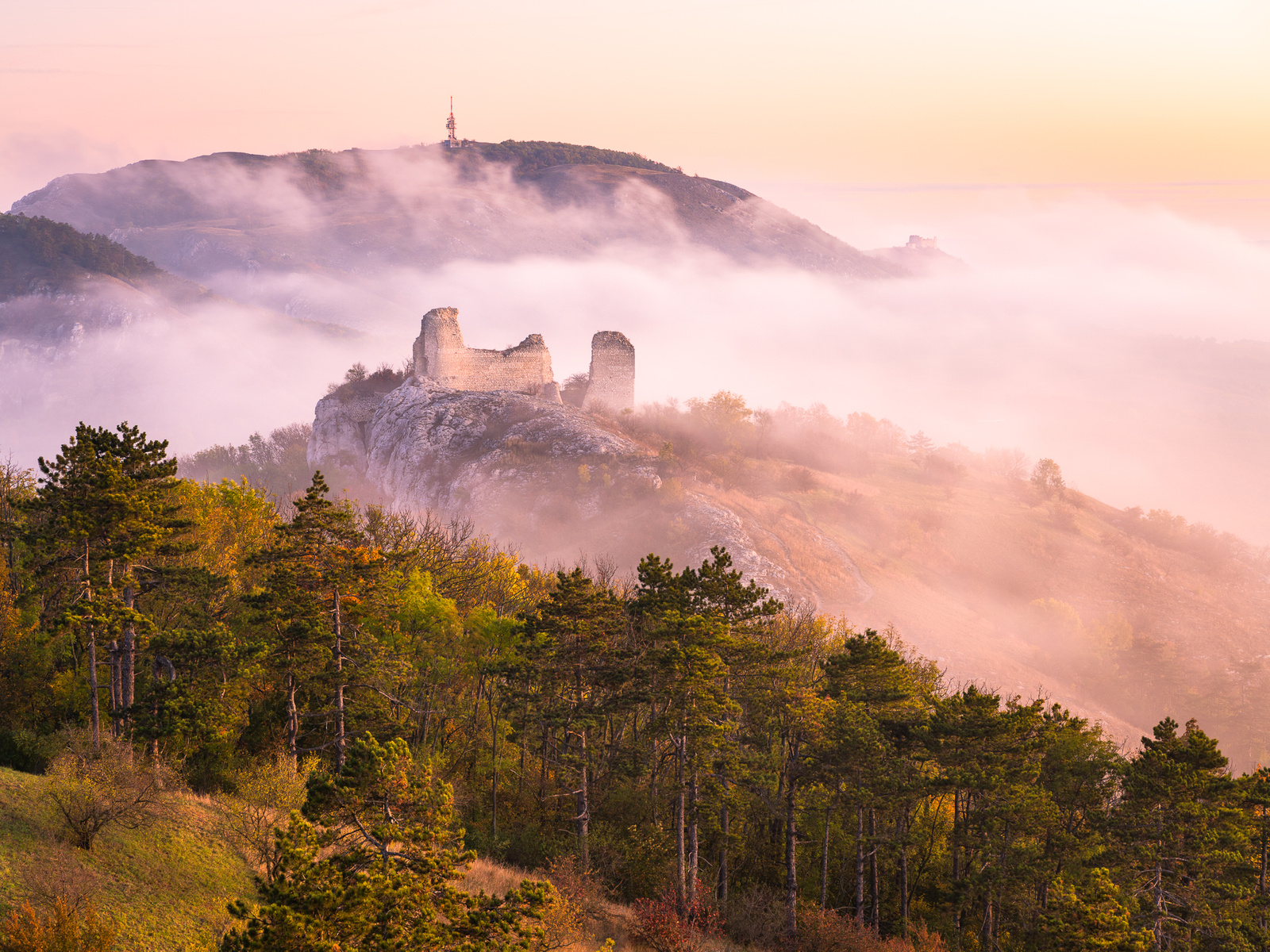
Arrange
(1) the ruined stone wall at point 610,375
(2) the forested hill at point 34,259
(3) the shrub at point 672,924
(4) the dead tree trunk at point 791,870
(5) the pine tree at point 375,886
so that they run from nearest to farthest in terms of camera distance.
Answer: (5) the pine tree at point 375,886
(3) the shrub at point 672,924
(4) the dead tree trunk at point 791,870
(1) the ruined stone wall at point 610,375
(2) the forested hill at point 34,259

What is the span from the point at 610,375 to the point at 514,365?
1123 cm

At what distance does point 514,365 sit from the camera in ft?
284

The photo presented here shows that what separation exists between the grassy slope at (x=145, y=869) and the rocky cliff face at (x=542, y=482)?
50.0 metres

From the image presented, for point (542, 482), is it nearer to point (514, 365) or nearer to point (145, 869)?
point (514, 365)

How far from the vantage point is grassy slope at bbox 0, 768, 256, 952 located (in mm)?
16984

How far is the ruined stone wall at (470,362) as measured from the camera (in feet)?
271

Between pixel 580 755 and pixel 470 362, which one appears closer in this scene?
pixel 580 755

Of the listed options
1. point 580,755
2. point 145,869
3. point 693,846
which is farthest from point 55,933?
point 693,846

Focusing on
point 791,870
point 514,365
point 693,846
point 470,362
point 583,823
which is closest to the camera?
point 791,870

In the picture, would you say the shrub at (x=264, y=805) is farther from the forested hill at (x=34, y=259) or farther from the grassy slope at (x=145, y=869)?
the forested hill at (x=34, y=259)

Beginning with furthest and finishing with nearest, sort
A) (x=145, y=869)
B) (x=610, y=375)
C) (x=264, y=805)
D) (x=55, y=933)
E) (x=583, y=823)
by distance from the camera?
(x=610, y=375) < (x=583, y=823) < (x=264, y=805) < (x=145, y=869) < (x=55, y=933)

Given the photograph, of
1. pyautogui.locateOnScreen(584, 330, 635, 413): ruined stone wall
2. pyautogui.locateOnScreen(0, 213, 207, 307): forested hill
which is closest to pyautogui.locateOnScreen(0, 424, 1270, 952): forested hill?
pyautogui.locateOnScreen(584, 330, 635, 413): ruined stone wall

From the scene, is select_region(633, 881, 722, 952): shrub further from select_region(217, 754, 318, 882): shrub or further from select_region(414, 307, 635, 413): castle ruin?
select_region(414, 307, 635, 413): castle ruin

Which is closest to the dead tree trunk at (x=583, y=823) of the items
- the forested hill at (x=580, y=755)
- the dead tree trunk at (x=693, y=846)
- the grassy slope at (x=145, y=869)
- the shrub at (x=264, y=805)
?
the forested hill at (x=580, y=755)
